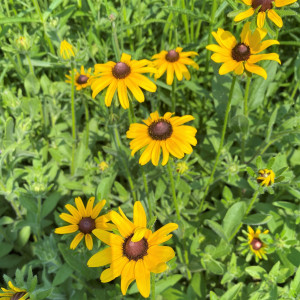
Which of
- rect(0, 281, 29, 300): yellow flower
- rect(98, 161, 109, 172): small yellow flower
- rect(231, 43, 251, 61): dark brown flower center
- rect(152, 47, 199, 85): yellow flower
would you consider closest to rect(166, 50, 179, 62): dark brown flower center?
rect(152, 47, 199, 85): yellow flower

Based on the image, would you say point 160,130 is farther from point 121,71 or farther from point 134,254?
point 134,254

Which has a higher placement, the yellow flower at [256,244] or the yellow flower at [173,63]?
the yellow flower at [173,63]

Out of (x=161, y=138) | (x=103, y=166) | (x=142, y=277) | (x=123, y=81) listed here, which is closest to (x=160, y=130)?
(x=161, y=138)

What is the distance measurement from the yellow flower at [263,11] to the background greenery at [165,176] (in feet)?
0.71

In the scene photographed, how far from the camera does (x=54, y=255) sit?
5.39 feet

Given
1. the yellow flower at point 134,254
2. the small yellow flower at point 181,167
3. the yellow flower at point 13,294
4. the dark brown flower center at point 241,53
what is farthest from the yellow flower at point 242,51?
the yellow flower at point 13,294

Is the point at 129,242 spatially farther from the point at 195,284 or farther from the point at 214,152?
the point at 214,152

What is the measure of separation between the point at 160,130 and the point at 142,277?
1.74ft

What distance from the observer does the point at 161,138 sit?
1230mm

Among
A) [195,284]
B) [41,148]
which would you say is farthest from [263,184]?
[41,148]

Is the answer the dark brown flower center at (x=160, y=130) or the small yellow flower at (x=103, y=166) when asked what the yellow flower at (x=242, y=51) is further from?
the small yellow flower at (x=103, y=166)

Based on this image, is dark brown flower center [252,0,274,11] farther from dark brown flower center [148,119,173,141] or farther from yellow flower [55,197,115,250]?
yellow flower [55,197,115,250]

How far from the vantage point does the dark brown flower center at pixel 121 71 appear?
1353 mm

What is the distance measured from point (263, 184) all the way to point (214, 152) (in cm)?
78
